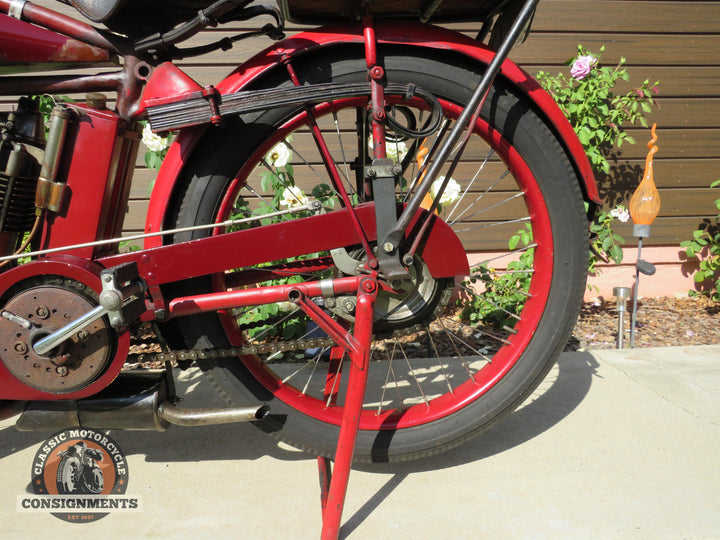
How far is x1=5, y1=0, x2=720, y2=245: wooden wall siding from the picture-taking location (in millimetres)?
3109

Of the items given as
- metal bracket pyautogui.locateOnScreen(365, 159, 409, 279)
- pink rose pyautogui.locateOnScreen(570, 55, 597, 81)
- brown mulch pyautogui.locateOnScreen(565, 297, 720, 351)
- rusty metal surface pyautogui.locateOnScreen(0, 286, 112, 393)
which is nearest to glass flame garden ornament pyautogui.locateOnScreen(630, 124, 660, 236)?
pink rose pyautogui.locateOnScreen(570, 55, 597, 81)

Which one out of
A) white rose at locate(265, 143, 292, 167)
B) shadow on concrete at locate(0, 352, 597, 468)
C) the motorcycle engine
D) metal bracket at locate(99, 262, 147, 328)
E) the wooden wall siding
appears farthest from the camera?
the wooden wall siding

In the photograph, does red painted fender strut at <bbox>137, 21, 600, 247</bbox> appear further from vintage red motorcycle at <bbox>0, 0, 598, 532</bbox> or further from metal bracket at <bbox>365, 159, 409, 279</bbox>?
metal bracket at <bbox>365, 159, 409, 279</bbox>

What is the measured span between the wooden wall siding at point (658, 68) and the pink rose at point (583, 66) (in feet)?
1.24

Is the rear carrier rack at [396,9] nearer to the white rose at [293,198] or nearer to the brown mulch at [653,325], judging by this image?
the white rose at [293,198]

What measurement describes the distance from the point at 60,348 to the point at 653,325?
10.0 ft

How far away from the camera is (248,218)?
1.31m

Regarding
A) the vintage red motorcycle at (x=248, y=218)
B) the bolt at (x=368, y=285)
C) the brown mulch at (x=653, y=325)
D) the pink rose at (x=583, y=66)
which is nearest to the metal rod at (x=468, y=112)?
the vintage red motorcycle at (x=248, y=218)

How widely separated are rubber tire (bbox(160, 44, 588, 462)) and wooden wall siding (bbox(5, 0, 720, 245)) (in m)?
1.87

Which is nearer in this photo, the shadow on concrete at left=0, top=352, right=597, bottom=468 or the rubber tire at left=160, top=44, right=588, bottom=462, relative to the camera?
the rubber tire at left=160, top=44, right=588, bottom=462

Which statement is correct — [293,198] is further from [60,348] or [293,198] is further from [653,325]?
[653,325]

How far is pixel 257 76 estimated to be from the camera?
1372 mm

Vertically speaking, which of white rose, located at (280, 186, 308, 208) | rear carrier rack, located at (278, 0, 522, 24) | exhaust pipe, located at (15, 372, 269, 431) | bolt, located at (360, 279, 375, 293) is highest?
rear carrier rack, located at (278, 0, 522, 24)

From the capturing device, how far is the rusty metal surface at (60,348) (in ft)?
4.43
